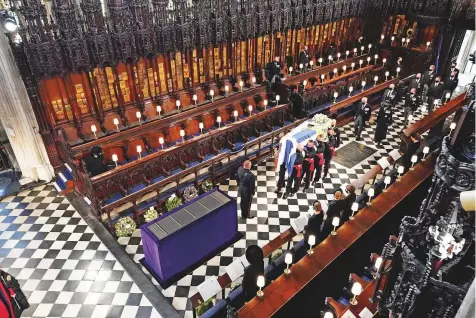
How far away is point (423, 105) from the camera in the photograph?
15055 millimetres

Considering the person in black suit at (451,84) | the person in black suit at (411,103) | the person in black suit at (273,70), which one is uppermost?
the person in black suit at (273,70)

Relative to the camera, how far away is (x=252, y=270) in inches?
211

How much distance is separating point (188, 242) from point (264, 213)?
255cm

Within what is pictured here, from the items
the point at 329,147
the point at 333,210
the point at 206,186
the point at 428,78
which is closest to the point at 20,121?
the point at 206,186

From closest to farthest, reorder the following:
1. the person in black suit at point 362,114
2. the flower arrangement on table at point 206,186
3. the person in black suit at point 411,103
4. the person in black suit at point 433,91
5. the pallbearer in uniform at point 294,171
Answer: the pallbearer in uniform at point 294,171
the flower arrangement on table at point 206,186
the person in black suit at point 362,114
the person in black suit at point 411,103
the person in black suit at point 433,91

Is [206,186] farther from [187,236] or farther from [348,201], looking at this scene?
[348,201]

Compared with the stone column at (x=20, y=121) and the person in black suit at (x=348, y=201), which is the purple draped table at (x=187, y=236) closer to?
the person in black suit at (x=348, y=201)

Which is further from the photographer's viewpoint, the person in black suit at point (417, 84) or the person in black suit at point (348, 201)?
the person in black suit at point (417, 84)

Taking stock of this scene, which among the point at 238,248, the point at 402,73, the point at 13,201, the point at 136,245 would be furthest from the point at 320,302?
the point at 402,73

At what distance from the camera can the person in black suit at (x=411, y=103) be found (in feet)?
41.3

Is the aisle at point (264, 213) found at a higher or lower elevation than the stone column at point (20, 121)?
lower

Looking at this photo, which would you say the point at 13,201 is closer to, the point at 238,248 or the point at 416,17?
the point at 238,248

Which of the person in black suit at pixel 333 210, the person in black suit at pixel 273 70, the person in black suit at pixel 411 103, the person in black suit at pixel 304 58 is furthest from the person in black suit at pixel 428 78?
the person in black suit at pixel 333 210

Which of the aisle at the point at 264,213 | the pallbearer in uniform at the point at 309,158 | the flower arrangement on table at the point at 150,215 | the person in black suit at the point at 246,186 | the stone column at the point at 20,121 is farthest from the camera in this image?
the pallbearer in uniform at the point at 309,158
